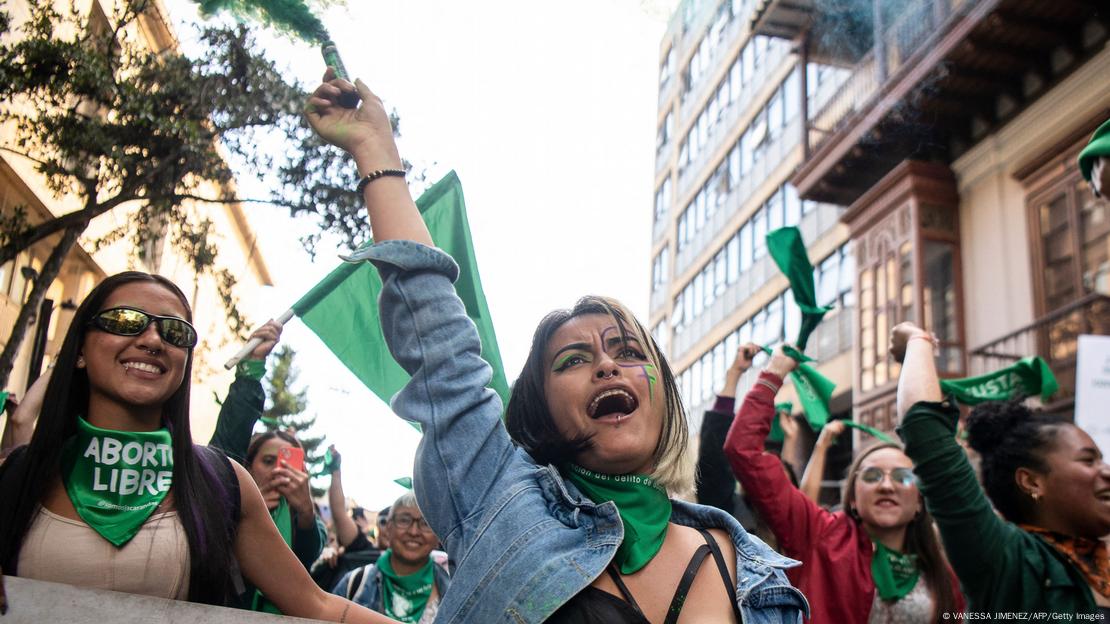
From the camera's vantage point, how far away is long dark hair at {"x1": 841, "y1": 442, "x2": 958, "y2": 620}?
3672 millimetres

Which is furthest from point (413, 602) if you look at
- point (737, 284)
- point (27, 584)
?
point (737, 284)

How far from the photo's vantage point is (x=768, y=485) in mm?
3568

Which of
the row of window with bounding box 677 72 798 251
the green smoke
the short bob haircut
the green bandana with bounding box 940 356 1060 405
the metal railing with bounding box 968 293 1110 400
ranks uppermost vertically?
the row of window with bounding box 677 72 798 251

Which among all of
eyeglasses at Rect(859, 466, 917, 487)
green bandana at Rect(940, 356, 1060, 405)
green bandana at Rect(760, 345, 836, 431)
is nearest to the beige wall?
green bandana at Rect(760, 345, 836, 431)

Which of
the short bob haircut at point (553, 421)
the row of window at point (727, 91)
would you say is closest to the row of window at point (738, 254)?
the row of window at point (727, 91)

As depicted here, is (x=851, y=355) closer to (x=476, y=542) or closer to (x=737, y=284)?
(x=737, y=284)

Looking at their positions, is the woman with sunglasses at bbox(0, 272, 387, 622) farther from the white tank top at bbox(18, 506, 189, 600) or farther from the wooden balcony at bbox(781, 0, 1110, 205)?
the wooden balcony at bbox(781, 0, 1110, 205)

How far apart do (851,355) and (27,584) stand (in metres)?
17.1

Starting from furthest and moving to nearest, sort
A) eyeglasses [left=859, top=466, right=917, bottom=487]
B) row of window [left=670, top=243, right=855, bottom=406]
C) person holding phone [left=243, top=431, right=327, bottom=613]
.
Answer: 1. row of window [left=670, top=243, right=855, bottom=406]
2. person holding phone [left=243, top=431, right=327, bottom=613]
3. eyeglasses [left=859, top=466, right=917, bottom=487]

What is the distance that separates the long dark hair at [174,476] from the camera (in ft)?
6.61

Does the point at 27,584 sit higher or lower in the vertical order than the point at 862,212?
lower

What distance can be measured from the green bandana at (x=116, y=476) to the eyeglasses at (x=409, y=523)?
9.34 ft

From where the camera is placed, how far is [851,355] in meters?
17.5

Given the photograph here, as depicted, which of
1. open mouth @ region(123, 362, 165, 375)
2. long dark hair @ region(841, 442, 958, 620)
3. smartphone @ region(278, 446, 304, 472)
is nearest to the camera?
open mouth @ region(123, 362, 165, 375)
